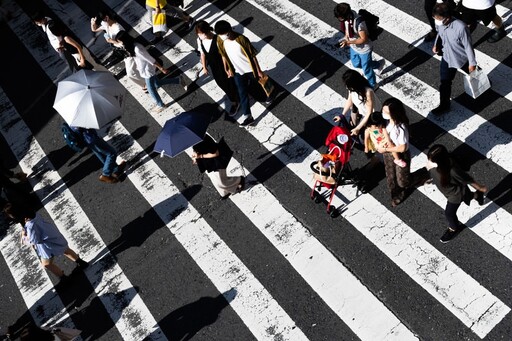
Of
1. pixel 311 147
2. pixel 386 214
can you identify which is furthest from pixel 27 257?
pixel 386 214

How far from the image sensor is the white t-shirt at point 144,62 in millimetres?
9922

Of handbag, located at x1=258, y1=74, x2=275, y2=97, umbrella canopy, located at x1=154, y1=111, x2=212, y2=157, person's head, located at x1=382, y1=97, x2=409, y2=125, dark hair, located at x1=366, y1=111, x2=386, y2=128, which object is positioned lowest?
handbag, located at x1=258, y1=74, x2=275, y2=97

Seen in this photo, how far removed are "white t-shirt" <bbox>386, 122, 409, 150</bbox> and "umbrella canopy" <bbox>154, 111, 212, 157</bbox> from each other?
103 inches

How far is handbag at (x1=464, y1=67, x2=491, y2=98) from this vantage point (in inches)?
329

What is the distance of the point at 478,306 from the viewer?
23.4 feet

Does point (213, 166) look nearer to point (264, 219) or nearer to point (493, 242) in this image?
point (264, 219)

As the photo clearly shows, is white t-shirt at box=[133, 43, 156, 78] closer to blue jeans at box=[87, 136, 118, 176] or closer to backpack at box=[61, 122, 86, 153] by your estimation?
blue jeans at box=[87, 136, 118, 176]

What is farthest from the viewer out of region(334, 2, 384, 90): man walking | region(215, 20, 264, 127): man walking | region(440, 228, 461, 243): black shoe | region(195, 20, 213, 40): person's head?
region(195, 20, 213, 40): person's head

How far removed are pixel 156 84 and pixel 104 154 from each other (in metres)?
1.74

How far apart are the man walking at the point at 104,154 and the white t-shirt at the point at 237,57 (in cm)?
263

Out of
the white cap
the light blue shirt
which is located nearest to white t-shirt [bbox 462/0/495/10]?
the light blue shirt

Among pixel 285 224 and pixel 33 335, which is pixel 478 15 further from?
pixel 33 335

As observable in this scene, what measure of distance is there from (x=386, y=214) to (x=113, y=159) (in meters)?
4.81

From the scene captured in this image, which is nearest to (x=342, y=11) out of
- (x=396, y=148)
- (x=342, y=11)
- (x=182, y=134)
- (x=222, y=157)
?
(x=342, y=11)
